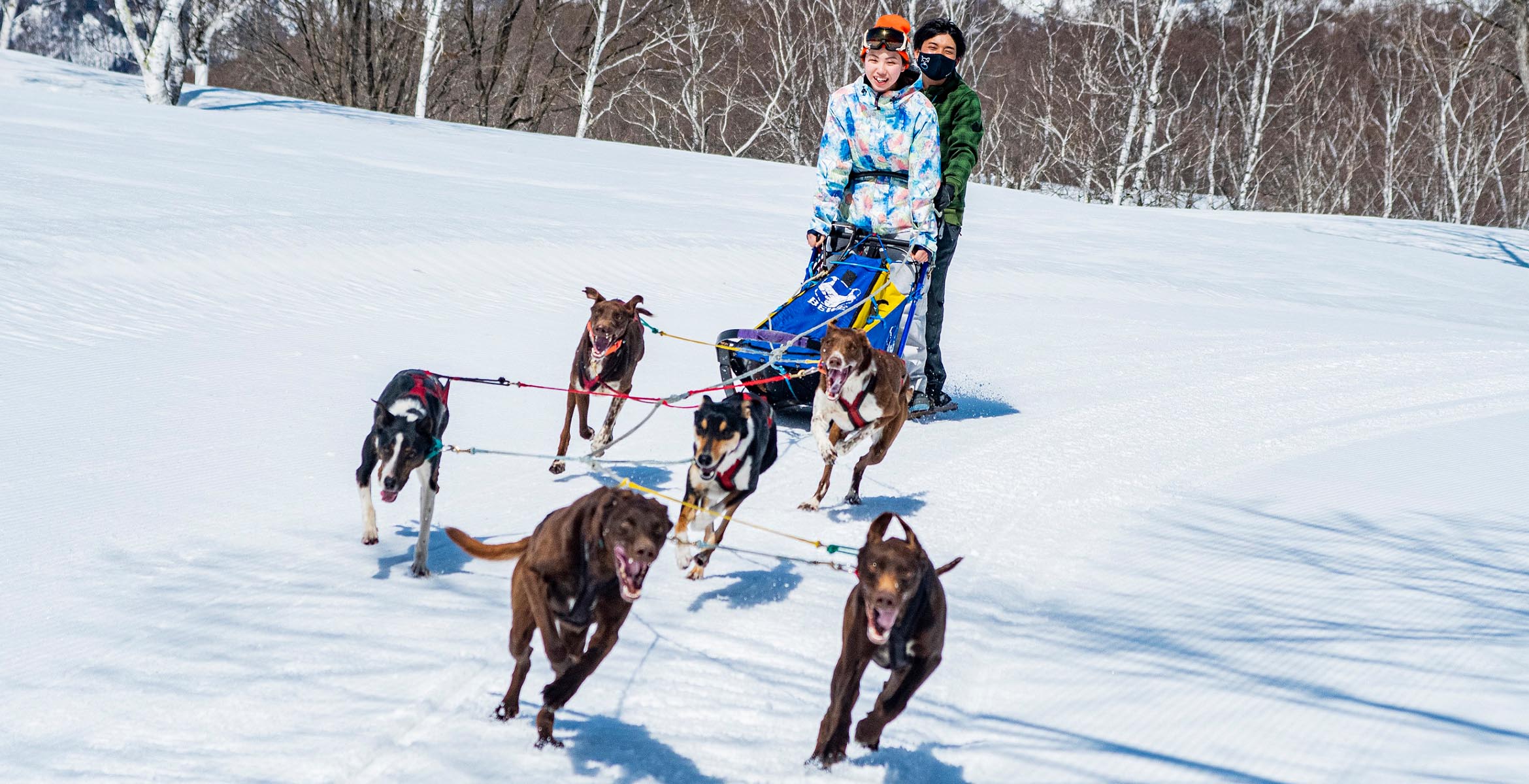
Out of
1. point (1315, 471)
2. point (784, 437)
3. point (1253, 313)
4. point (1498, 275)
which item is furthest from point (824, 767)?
point (1498, 275)

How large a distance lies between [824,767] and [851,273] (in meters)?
3.92

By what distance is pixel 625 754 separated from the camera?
288 cm

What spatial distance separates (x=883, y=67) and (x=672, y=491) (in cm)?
245

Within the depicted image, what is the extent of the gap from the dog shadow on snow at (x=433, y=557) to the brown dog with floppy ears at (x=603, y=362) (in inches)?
40.4

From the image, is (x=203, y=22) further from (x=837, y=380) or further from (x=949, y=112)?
(x=837, y=380)

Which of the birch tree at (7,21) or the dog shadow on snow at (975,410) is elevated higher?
the birch tree at (7,21)

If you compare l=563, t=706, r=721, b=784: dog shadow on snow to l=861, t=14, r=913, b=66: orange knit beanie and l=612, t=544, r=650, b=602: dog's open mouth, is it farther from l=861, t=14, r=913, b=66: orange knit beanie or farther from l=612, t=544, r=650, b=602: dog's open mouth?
l=861, t=14, r=913, b=66: orange knit beanie

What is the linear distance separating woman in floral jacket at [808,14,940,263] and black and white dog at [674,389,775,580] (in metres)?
2.24

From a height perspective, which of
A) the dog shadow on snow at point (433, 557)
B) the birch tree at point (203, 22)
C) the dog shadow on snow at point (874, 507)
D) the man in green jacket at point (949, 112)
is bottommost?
the dog shadow on snow at point (433, 557)

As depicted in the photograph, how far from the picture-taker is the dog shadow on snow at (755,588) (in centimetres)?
402

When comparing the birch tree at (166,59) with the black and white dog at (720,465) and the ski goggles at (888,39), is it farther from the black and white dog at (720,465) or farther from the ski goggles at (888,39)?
the black and white dog at (720,465)

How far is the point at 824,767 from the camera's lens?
282cm

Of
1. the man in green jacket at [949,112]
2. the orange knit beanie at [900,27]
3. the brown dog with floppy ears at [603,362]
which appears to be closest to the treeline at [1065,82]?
the man in green jacket at [949,112]

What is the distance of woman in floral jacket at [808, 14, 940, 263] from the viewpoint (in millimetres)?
5945
